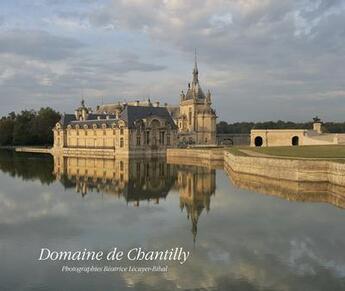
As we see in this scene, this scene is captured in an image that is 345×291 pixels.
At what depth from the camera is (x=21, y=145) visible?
92.2 metres

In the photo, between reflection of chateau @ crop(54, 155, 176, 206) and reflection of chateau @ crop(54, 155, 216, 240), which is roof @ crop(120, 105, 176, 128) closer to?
reflection of chateau @ crop(54, 155, 176, 206)

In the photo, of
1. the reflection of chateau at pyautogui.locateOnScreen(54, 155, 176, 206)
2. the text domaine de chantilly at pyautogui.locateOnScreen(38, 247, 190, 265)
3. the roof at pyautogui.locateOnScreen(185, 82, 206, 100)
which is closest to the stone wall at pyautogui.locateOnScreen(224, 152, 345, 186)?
the reflection of chateau at pyautogui.locateOnScreen(54, 155, 176, 206)

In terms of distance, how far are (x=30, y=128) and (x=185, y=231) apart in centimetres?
7815

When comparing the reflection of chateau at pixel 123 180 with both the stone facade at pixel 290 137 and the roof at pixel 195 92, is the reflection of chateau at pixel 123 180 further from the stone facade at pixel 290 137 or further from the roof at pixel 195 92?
the roof at pixel 195 92

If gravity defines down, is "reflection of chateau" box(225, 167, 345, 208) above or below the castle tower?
below

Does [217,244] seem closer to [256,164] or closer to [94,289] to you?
[94,289]

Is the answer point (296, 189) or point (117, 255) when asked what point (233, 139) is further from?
point (117, 255)

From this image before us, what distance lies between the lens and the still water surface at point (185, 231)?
1220 cm

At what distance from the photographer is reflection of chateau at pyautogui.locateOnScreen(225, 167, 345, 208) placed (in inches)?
950

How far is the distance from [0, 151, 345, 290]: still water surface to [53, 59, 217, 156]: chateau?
92.1 ft

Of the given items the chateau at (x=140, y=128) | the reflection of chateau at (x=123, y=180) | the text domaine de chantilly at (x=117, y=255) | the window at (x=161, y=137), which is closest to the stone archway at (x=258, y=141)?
the chateau at (x=140, y=128)

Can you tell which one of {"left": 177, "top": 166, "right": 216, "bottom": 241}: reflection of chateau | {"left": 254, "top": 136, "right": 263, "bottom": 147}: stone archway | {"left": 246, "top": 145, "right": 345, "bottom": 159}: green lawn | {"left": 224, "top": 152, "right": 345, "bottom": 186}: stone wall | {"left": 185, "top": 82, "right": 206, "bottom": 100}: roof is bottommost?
{"left": 177, "top": 166, "right": 216, "bottom": 241}: reflection of chateau

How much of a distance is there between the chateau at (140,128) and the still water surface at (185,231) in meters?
28.1

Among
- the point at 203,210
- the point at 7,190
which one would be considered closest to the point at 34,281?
the point at 203,210
